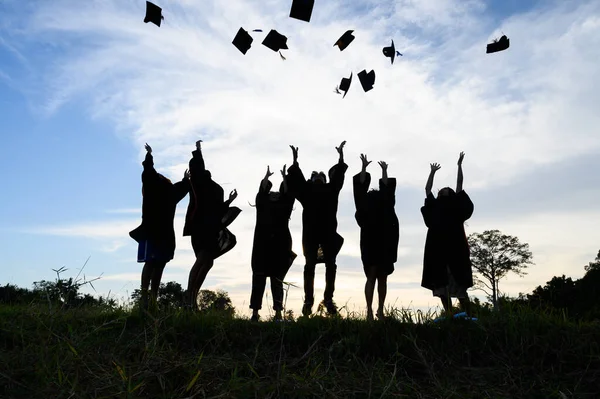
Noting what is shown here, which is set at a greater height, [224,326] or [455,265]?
[455,265]

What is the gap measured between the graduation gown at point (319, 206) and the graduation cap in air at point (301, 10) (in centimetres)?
214

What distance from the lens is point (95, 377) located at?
10.5 ft

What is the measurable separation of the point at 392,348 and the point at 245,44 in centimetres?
602

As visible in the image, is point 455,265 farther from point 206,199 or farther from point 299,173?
point 206,199

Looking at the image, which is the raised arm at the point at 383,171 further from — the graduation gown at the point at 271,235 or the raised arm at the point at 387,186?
the graduation gown at the point at 271,235

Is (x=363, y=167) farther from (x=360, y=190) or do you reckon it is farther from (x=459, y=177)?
(x=459, y=177)

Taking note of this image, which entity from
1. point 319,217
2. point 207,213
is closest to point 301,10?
point 319,217

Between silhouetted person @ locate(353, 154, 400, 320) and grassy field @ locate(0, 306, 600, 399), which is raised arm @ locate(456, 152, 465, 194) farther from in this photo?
grassy field @ locate(0, 306, 600, 399)

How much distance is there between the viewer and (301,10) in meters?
7.91

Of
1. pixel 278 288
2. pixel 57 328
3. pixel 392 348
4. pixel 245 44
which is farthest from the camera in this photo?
pixel 245 44

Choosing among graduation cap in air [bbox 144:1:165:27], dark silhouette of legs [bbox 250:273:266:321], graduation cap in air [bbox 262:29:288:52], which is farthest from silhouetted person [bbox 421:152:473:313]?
graduation cap in air [bbox 144:1:165:27]

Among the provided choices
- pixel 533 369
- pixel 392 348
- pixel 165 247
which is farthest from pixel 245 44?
pixel 533 369

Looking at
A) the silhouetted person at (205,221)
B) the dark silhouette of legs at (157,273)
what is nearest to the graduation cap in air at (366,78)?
the silhouetted person at (205,221)

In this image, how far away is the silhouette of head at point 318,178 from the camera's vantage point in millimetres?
8305
